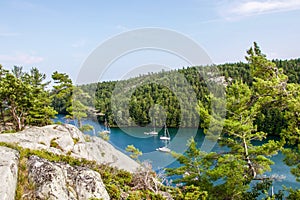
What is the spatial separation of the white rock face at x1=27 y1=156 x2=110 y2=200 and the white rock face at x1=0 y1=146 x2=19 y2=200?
14.0 inches

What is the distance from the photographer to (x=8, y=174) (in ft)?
16.5

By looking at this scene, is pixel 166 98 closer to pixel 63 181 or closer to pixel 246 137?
pixel 246 137

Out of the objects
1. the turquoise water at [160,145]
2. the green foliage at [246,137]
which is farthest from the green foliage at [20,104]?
the green foliage at [246,137]

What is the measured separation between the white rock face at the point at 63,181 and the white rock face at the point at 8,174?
1.16 ft

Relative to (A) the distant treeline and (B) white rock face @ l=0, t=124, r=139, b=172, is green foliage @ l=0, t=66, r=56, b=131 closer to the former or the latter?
(B) white rock face @ l=0, t=124, r=139, b=172

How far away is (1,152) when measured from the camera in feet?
18.9

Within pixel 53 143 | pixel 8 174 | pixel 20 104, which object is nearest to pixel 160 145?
pixel 20 104

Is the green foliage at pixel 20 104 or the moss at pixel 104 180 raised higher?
the green foliage at pixel 20 104

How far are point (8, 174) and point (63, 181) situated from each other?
1072 mm

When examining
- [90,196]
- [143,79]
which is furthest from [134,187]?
[143,79]

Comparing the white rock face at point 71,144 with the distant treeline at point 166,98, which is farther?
the distant treeline at point 166,98

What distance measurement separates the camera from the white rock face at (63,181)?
5.22 m

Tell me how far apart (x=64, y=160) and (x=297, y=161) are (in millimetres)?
7422

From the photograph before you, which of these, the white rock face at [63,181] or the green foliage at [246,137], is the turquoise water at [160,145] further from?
the white rock face at [63,181]
